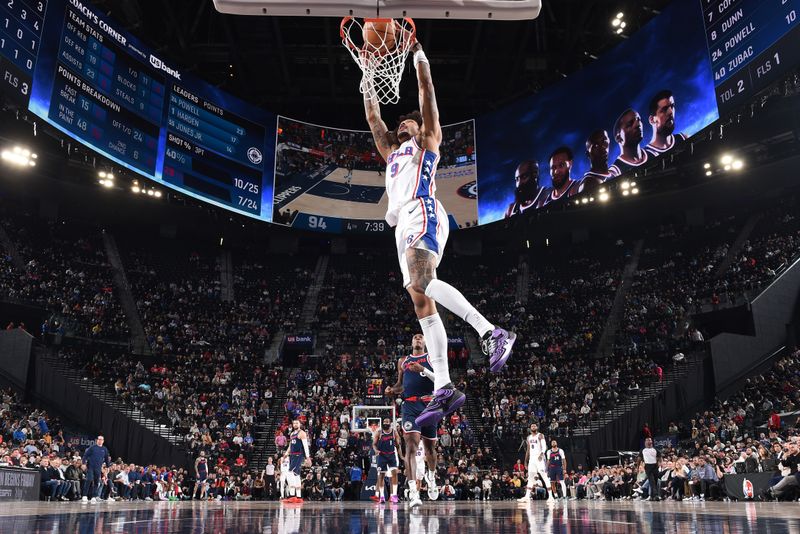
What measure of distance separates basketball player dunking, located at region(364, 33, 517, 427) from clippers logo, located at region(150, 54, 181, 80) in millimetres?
22978

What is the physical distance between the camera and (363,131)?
113 feet

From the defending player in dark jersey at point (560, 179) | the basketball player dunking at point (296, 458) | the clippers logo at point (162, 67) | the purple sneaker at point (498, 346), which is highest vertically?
the clippers logo at point (162, 67)

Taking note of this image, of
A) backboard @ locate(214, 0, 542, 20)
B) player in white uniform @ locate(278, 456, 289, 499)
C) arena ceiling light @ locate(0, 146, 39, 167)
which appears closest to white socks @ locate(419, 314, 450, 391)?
backboard @ locate(214, 0, 542, 20)

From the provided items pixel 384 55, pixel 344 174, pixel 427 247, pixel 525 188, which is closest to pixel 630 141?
pixel 525 188

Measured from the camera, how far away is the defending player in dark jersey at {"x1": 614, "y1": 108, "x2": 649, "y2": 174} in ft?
84.8

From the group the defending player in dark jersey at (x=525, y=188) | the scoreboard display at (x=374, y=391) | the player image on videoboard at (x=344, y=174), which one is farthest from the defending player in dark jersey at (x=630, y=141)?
the scoreboard display at (x=374, y=391)

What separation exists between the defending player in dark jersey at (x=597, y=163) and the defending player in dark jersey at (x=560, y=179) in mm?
563

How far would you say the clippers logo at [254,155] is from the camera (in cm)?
2994

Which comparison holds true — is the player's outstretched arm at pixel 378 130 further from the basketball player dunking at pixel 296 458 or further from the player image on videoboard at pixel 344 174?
the player image on videoboard at pixel 344 174

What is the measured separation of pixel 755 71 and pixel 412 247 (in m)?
19.5

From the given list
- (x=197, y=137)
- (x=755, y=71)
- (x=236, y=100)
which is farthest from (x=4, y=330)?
(x=755, y=71)

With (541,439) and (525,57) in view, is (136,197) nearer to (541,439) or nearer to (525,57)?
(525,57)

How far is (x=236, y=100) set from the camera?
30.0 meters

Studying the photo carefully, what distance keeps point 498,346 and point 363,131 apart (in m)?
30.4
